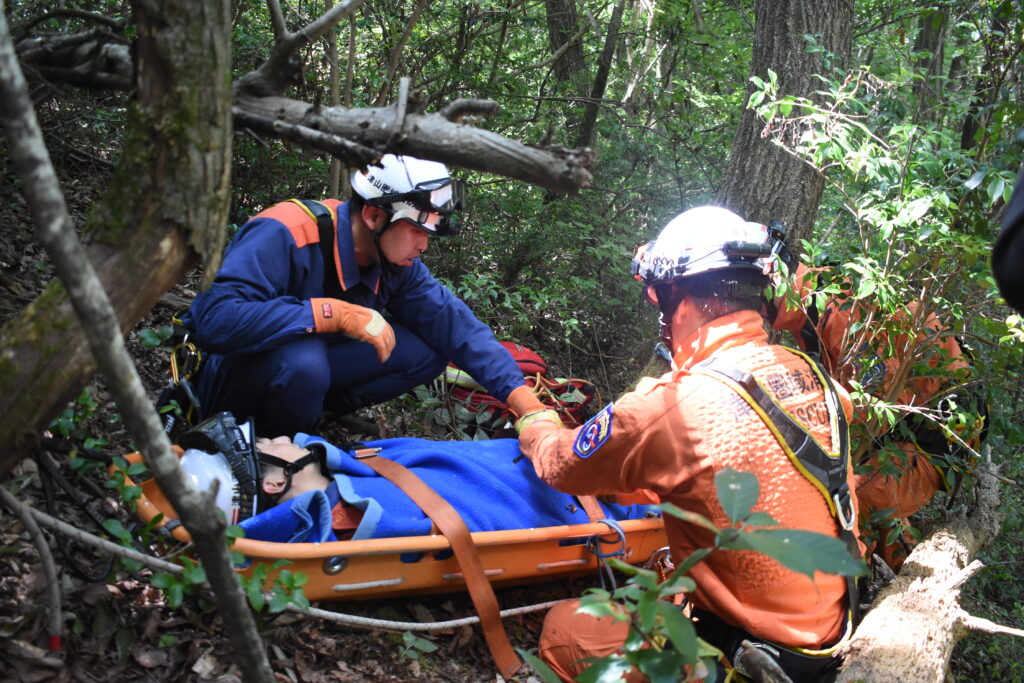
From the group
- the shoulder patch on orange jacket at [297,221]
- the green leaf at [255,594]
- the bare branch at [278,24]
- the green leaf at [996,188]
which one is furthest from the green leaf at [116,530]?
the green leaf at [996,188]

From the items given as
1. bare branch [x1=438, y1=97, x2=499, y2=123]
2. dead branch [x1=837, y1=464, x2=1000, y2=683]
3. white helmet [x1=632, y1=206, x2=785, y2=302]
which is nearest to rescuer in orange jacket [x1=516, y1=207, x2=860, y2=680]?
white helmet [x1=632, y1=206, x2=785, y2=302]

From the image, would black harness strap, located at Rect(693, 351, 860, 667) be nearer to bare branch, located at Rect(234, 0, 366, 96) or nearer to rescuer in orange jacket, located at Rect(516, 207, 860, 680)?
rescuer in orange jacket, located at Rect(516, 207, 860, 680)

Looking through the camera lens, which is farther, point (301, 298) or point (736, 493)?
point (301, 298)

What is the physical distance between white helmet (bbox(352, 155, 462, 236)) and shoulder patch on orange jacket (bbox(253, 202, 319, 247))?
0.27 meters

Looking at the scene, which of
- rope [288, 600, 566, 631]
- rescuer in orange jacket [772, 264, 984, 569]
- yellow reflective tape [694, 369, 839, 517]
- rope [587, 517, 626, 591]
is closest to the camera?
rope [288, 600, 566, 631]

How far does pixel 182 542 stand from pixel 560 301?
3.40 meters

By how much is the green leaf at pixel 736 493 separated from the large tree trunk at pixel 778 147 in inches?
122

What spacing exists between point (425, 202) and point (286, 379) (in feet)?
3.31

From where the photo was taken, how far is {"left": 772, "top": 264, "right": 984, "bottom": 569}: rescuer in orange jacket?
3.41 meters

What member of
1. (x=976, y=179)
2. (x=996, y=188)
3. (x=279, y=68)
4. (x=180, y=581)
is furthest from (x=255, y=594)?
(x=976, y=179)

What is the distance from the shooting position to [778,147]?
13.7ft

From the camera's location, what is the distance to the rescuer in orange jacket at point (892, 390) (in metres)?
3.41

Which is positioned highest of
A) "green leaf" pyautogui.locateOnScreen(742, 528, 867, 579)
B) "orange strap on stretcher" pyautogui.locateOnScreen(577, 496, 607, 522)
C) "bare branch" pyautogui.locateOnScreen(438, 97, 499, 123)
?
"bare branch" pyautogui.locateOnScreen(438, 97, 499, 123)

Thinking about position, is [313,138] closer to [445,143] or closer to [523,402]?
[445,143]
